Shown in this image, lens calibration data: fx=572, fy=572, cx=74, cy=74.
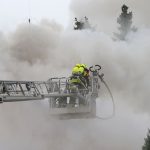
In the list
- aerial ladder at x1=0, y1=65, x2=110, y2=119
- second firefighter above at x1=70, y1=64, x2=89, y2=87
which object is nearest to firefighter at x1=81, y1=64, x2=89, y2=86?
second firefighter above at x1=70, y1=64, x2=89, y2=87

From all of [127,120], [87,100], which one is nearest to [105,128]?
[127,120]

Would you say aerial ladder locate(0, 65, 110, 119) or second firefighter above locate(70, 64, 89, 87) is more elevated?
second firefighter above locate(70, 64, 89, 87)

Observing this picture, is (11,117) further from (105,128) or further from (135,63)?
(135,63)

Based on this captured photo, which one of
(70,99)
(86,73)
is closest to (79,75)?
(86,73)

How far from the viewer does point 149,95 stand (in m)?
37.5

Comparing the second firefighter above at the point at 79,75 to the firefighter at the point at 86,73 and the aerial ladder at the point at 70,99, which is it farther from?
the aerial ladder at the point at 70,99

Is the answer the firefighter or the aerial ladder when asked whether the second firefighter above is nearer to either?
the firefighter

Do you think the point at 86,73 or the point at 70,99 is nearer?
the point at 70,99

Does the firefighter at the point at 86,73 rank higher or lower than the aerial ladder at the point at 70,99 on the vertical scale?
higher

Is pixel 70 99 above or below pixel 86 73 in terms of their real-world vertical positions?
below

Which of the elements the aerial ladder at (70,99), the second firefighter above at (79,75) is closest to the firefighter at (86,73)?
the second firefighter above at (79,75)

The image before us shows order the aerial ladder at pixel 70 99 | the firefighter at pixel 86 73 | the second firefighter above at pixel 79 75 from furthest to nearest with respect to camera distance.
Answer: the firefighter at pixel 86 73 → the second firefighter above at pixel 79 75 → the aerial ladder at pixel 70 99

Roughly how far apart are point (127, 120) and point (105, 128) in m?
2.15

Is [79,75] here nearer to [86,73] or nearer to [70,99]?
[86,73]
